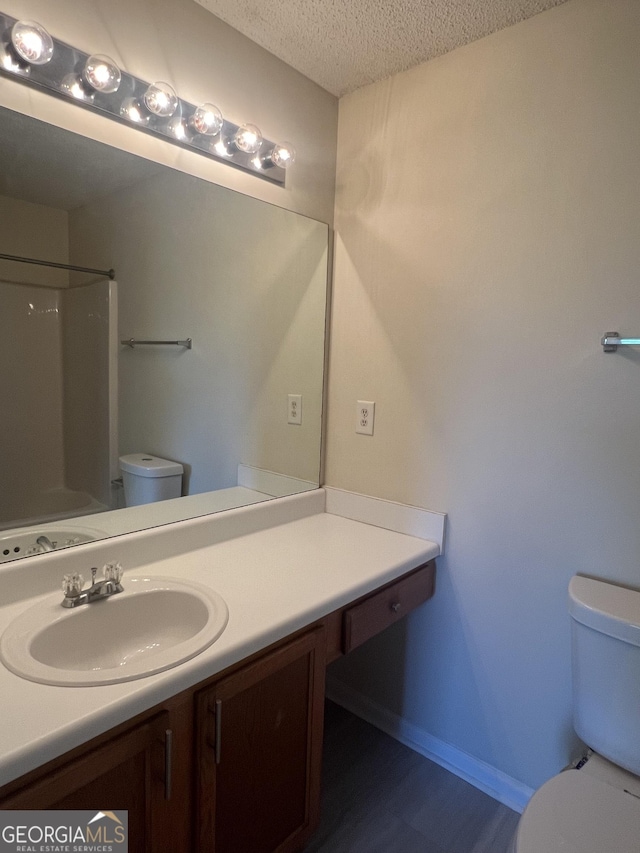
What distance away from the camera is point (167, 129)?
1.28 metres

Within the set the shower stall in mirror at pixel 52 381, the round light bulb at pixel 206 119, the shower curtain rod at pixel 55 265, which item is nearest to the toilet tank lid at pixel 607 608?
the shower stall in mirror at pixel 52 381

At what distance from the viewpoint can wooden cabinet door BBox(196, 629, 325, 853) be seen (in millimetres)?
969

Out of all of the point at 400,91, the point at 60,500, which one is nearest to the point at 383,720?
the point at 60,500

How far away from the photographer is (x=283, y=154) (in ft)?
5.03

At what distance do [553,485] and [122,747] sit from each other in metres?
1.17

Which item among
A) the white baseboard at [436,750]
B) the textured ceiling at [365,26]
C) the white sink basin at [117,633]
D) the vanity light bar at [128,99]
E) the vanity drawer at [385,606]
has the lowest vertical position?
the white baseboard at [436,750]

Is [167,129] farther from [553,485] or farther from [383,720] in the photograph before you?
[383,720]

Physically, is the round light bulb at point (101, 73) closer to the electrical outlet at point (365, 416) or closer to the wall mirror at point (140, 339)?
the wall mirror at point (140, 339)

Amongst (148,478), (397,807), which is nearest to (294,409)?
(148,478)

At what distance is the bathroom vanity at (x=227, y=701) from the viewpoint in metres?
0.76

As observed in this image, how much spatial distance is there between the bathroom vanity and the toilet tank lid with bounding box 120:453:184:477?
170 millimetres

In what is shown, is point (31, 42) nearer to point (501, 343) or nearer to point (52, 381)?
point (52, 381)

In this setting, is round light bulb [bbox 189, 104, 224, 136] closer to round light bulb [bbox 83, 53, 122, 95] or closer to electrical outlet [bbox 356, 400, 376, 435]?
round light bulb [bbox 83, 53, 122, 95]

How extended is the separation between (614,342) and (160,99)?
128 cm
